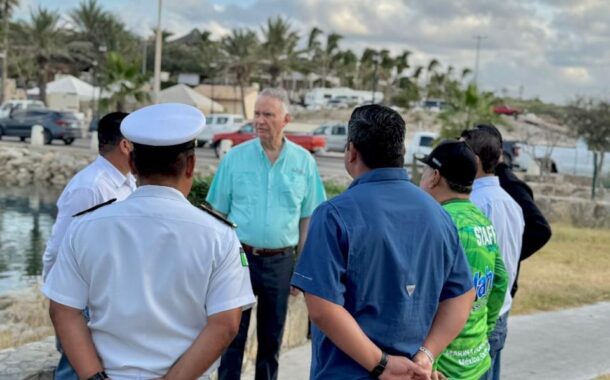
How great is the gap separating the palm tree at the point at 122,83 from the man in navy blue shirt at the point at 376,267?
Answer: 1390 inches

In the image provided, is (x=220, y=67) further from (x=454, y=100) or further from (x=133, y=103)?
(x=454, y=100)

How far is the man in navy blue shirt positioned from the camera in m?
2.61

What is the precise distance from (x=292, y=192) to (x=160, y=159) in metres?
2.50

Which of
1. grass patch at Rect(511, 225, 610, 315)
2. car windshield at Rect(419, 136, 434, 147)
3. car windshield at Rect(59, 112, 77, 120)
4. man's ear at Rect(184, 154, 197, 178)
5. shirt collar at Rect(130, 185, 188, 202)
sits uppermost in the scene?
man's ear at Rect(184, 154, 197, 178)

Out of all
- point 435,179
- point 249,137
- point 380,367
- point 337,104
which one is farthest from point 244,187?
point 337,104

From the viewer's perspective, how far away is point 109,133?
13.6ft

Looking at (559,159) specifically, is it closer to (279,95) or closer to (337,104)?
(279,95)

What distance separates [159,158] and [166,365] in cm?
68

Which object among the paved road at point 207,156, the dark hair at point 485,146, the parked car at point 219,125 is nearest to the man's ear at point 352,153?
the dark hair at point 485,146

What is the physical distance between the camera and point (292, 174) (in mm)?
5004

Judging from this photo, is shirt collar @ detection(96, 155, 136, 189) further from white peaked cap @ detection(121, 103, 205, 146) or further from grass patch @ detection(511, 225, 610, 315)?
grass patch @ detection(511, 225, 610, 315)

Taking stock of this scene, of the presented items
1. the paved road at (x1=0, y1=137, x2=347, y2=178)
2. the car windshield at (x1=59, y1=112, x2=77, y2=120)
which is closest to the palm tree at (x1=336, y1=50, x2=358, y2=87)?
the paved road at (x1=0, y1=137, x2=347, y2=178)

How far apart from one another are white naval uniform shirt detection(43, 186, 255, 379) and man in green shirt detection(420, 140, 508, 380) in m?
1.16

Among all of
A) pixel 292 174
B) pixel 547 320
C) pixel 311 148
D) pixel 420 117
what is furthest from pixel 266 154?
pixel 420 117
